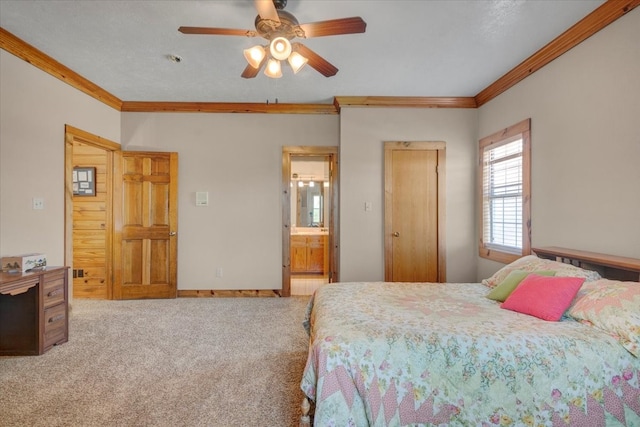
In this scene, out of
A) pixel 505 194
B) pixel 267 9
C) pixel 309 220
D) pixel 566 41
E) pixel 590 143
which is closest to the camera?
pixel 267 9

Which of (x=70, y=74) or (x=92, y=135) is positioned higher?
(x=70, y=74)

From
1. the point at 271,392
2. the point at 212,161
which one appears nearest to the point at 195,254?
the point at 212,161

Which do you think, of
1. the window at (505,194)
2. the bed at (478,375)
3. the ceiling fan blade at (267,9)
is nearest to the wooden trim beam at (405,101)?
the window at (505,194)

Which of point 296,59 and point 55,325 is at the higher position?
point 296,59

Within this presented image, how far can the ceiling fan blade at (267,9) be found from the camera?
179 centimetres

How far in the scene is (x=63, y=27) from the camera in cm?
258

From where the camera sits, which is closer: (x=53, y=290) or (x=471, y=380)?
(x=471, y=380)

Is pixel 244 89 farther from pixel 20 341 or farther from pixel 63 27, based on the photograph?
pixel 20 341

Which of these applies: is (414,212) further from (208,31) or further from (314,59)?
(208,31)

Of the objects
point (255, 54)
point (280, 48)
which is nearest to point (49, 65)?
point (255, 54)

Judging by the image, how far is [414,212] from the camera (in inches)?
163

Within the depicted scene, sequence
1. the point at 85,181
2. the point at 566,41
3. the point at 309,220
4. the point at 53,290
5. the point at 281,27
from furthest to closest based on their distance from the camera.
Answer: the point at 309,220 < the point at 85,181 < the point at 53,290 < the point at 566,41 < the point at 281,27

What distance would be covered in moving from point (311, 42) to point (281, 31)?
801 millimetres

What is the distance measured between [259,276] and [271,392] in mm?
2470
